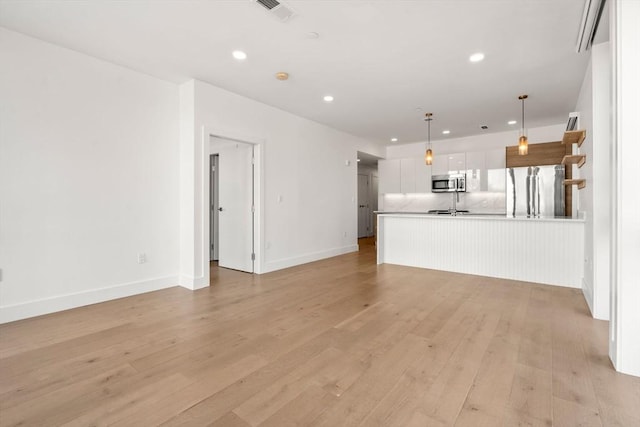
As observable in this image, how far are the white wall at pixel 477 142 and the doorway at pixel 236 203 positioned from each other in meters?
4.82

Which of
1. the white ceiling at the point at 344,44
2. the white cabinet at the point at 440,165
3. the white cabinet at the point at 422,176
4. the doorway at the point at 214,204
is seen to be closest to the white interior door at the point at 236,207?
the doorway at the point at 214,204

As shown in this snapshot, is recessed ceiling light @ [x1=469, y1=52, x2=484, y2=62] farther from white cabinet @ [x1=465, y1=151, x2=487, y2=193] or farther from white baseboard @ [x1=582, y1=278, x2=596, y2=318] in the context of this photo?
white cabinet @ [x1=465, y1=151, x2=487, y2=193]

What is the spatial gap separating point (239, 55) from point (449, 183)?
5.53 meters

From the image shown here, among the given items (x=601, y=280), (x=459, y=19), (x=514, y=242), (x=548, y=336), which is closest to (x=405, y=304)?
→ (x=548, y=336)

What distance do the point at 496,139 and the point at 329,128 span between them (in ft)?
12.9

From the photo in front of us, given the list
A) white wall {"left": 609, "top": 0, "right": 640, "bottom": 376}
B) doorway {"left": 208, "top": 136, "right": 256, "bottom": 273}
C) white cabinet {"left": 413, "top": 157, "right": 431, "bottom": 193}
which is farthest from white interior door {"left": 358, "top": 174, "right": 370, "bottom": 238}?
white wall {"left": 609, "top": 0, "right": 640, "bottom": 376}

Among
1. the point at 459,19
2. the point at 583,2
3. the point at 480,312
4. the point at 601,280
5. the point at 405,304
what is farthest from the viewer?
the point at 405,304

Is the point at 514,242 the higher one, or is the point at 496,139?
the point at 496,139

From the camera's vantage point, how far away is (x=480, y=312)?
3.03 meters

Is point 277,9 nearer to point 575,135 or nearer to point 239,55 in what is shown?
point 239,55

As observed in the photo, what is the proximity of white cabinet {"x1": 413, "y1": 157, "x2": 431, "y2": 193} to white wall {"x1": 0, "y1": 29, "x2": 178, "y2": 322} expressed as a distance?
5674 millimetres

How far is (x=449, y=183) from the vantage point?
7000 mm

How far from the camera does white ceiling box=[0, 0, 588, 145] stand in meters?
2.48

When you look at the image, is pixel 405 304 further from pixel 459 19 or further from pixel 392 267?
pixel 459 19
